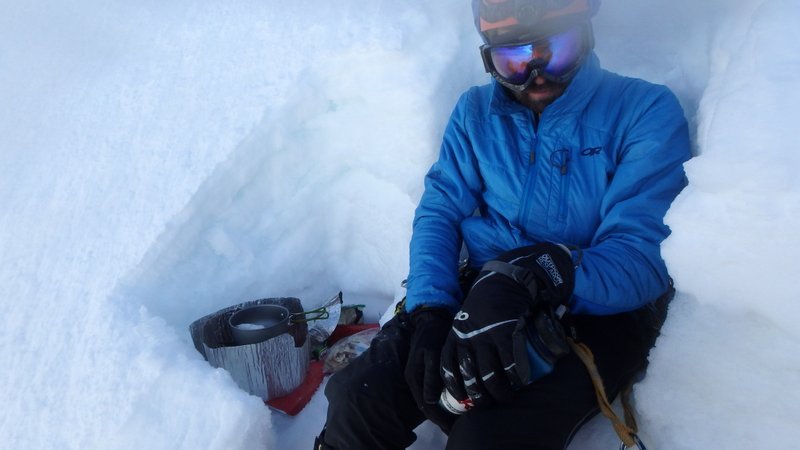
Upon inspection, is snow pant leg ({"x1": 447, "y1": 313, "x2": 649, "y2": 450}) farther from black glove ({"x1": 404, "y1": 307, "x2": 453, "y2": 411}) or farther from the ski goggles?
the ski goggles

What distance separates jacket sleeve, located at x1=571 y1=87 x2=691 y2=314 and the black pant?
13 centimetres

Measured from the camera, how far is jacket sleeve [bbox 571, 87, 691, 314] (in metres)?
1.78

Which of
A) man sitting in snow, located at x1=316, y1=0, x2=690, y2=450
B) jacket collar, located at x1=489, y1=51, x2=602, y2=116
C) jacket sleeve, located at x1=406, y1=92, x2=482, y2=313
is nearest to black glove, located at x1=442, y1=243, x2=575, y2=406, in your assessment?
man sitting in snow, located at x1=316, y1=0, x2=690, y2=450

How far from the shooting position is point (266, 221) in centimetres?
293

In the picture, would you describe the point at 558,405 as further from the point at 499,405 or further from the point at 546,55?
the point at 546,55

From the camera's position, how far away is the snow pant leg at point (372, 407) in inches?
71.6

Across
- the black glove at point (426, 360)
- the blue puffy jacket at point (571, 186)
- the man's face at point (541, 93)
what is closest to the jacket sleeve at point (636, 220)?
the blue puffy jacket at point (571, 186)

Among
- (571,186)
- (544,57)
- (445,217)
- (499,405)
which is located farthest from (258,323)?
(544,57)

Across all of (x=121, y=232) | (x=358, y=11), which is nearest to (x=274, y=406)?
(x=121, y=232)

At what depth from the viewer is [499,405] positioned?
1659 millimetres

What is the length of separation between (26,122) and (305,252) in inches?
67.8

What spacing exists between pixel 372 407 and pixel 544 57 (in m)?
1.17

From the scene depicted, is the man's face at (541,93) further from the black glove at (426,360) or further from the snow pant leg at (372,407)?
the snow pant leg at (372,407)

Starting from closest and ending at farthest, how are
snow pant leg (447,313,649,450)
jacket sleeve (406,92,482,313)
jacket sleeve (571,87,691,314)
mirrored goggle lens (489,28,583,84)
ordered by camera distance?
snow pant leg (447,313,649,450)
jacket sleeve (571,87,691,314)
mirrored goggle lens (489,28,583,84)
jacket sleeve (406,92,482,313)
